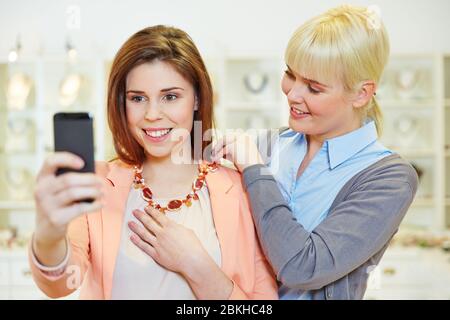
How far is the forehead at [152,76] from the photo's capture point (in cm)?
83

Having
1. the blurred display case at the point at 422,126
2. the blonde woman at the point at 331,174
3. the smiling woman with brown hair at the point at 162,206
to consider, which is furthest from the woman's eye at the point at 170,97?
the blurred display case at the point at 422,126

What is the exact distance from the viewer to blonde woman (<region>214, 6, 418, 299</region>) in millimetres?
824

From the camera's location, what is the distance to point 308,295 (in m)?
0.92

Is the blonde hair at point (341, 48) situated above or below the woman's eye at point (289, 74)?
above

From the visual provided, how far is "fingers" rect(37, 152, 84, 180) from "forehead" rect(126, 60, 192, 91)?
0.16 m

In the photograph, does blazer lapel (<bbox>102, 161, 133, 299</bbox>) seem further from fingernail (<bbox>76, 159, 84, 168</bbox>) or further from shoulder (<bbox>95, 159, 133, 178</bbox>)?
fingernail (<bbox>76, 159, 84, 168</bbox>)

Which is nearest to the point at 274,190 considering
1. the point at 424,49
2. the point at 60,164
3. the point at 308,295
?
the point at 308,295

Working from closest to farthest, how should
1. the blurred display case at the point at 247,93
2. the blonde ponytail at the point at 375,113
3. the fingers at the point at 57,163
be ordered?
1. the fingers at the point at 57,163
2. the blonde ponytail at the point at 375,113
3. the blurred display case at the point at 247,93

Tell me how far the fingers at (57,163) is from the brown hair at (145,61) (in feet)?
0.52

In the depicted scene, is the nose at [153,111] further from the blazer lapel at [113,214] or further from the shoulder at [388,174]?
the shoulder at [388,174]

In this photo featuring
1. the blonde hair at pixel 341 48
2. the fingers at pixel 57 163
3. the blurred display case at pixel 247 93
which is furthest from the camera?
the blurred display case at pixel 247 93

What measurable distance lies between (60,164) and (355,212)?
40 centimetres

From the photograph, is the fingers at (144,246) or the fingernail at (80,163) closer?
the fingernail at (80,163)

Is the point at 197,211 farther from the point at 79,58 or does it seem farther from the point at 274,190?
the point at 79,58
